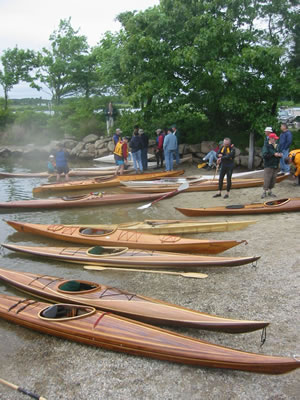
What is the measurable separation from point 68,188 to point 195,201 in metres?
4.68

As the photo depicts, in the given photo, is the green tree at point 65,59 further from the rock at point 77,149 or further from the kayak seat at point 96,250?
the kayak seat at point 96,250

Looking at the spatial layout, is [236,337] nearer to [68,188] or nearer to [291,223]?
[291,223]

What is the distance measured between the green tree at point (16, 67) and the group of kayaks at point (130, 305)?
22.3 meters

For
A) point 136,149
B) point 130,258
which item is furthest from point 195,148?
point 130,258

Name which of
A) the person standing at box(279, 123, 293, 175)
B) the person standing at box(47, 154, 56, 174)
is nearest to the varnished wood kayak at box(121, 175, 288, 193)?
the person standing at box(279, 123, 293, 175)

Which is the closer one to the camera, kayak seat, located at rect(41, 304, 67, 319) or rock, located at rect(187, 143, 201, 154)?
kayak seat, located at rect(41, 304, 67, 319)

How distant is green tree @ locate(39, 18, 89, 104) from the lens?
24609 mm

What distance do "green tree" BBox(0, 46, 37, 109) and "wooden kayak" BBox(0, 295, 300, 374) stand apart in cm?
2446

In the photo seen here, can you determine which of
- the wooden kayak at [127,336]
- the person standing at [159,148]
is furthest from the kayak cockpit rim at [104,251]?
the person standing at [159,148]

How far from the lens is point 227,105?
12.7 meters

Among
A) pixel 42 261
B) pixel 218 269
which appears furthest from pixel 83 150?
pixel 218 269

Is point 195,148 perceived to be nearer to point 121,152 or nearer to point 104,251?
point 121,152

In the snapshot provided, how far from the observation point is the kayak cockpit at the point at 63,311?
446 cm

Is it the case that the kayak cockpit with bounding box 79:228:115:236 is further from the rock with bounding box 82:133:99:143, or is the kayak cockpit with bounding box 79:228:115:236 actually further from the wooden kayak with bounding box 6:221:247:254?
the rock with bounding box 82:133:99:143
